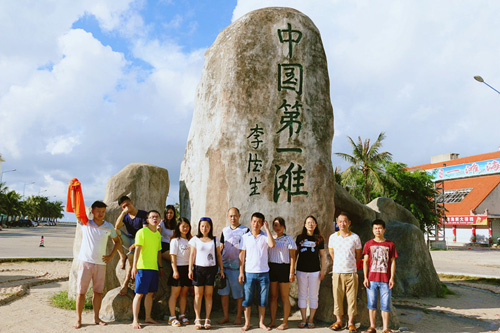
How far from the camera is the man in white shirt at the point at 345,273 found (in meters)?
5.63

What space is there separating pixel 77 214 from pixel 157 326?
191cm

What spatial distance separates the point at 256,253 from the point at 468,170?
36430 mm

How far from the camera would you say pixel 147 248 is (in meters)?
5.65

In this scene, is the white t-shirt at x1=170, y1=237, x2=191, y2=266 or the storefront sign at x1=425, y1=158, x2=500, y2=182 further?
the storefront sign at x1=425, y1=158, x2=500, y2=182

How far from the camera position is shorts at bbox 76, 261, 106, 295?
18.4ft

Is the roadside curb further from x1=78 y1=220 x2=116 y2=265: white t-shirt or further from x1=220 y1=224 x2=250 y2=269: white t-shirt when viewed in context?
x1=220 y1=224 x2=250 y2=269: white t-shirt

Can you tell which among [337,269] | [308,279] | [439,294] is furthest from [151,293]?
[439,294]

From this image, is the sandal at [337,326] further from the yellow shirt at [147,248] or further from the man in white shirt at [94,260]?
the man in white shirt at [94,260]

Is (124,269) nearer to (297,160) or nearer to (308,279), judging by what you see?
(308,279)

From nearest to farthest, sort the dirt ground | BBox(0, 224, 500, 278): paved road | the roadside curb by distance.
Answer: the dirt ground → the roadside curb → BBox(0, 224, 500, 278): paved road

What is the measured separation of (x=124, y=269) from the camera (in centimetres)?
629

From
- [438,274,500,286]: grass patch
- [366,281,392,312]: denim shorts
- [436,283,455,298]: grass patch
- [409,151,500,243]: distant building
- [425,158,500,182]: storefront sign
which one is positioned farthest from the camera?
[425,158,500,182]: storefront sign

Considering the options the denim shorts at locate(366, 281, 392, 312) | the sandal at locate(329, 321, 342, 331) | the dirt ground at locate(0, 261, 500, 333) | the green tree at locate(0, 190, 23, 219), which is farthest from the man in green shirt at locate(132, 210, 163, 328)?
the green tree at locate(0, 190, 23, 219)

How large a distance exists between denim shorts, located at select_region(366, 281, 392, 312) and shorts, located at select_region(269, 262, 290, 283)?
1108 millimetres
